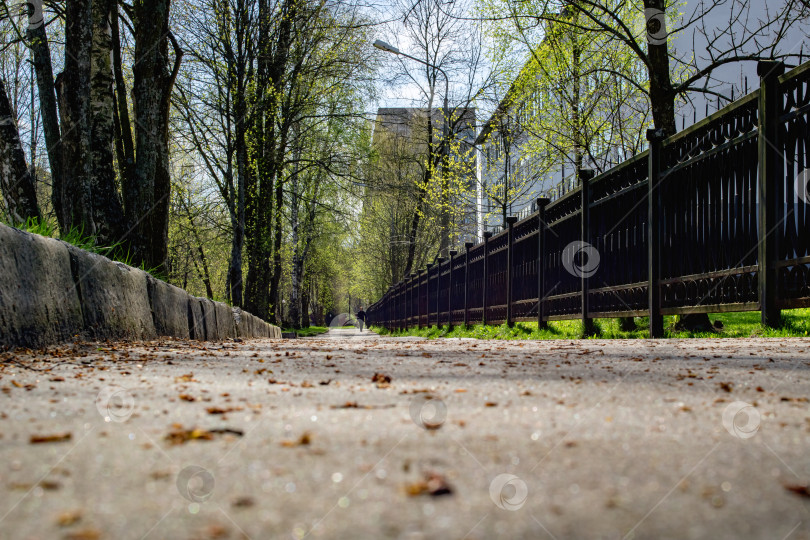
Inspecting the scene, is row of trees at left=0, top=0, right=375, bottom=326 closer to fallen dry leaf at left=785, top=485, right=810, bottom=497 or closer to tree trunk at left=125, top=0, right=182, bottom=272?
tree trunk at left=125, top=0, right=182, bottom=272

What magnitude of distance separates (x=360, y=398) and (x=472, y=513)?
1137mm

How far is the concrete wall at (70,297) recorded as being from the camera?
3443 millimetres

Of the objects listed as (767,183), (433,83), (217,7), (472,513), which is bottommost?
(472,513)

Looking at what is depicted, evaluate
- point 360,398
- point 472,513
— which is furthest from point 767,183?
point 472,513

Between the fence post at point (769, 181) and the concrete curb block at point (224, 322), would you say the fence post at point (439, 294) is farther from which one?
the fence post at point (769, 181)

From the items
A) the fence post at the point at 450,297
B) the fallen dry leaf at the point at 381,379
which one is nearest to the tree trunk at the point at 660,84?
the fence post at the point at 450,297

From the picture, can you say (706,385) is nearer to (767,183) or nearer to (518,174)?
(767,183)

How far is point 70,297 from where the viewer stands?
4.14 metres

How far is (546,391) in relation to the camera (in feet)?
7.69

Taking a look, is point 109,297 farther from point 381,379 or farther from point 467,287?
point 467,287

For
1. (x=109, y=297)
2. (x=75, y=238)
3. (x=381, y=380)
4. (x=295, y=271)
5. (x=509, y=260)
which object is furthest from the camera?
(x=295, y=271)

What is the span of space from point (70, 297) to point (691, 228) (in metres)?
5.54

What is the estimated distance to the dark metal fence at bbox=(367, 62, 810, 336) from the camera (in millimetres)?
5203

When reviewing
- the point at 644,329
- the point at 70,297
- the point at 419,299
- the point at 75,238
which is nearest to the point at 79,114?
the point at 75,238
